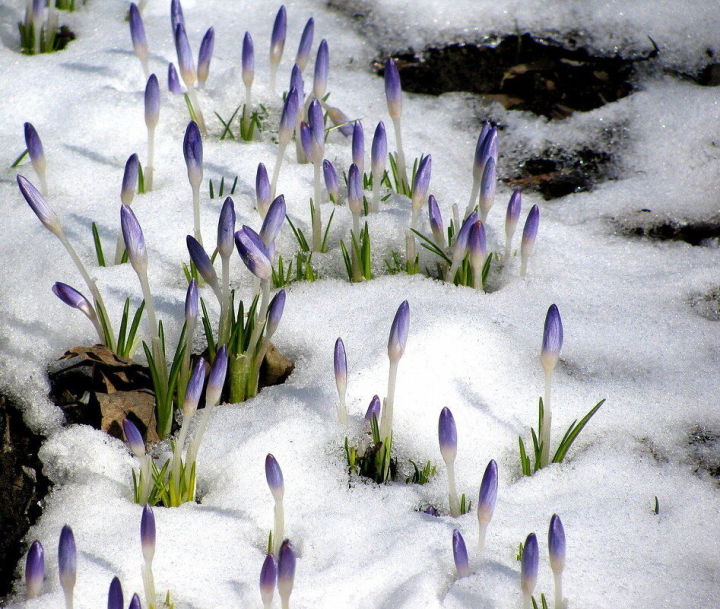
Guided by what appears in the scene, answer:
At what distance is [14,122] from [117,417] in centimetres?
155

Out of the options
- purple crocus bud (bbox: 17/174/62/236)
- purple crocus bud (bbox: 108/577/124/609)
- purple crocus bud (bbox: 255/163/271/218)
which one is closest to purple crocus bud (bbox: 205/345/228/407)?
purple crocus bud (bbox: 108/577/124/609)

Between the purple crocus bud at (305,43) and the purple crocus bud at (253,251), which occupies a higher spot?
the purple crocus bud at (305,43)

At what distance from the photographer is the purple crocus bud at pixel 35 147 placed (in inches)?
99.8

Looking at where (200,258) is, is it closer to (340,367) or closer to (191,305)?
(191,305)

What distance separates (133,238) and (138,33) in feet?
4.86

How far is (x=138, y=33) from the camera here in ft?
10.4

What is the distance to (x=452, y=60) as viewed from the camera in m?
3.85

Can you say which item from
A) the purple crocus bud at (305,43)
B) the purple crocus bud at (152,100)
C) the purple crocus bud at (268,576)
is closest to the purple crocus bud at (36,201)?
the purple crocus bud at (152,100)

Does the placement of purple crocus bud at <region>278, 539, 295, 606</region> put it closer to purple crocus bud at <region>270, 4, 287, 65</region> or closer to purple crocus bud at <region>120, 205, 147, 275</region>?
purple crocus bud at <region>120, 205, 147, 275</region>

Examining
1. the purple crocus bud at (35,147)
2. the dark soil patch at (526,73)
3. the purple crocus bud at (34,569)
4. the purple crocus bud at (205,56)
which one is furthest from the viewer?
the dark soil patch at (526,73)

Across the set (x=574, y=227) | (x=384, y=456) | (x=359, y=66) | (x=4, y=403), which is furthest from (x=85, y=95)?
(x=384, y=456)

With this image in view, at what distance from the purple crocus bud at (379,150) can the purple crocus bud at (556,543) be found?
4.57 ft

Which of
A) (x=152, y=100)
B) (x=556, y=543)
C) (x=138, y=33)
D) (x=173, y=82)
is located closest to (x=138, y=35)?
(x=138, y=33)

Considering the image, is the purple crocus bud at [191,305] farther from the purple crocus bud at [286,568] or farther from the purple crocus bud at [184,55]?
the purple crocus bud at [184,55]
